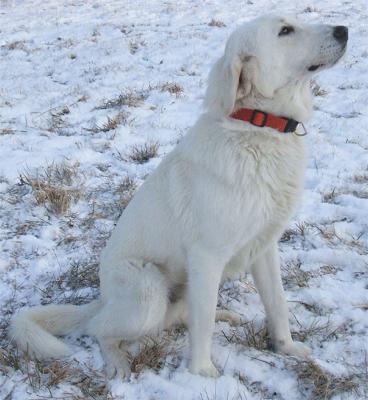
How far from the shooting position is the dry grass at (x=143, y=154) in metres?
4.88

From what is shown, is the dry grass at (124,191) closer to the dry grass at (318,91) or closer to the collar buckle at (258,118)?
the collar buckle at (258,118)

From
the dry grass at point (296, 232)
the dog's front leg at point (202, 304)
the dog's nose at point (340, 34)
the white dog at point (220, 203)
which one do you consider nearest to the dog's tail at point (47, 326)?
the white dog at point (220, 203)

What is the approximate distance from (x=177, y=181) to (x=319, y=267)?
1.23 m

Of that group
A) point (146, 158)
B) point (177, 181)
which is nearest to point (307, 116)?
point (177, 181)

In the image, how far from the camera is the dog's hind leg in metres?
2.66

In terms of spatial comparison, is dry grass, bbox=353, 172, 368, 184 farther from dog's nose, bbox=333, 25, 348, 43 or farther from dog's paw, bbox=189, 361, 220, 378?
dog's paw, bbox=189, 361, 220, 378

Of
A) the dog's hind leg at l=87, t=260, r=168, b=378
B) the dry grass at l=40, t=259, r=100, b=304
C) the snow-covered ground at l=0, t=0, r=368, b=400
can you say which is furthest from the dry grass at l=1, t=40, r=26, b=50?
the dog's hind leg at l=87, t=260, r=168, b=378

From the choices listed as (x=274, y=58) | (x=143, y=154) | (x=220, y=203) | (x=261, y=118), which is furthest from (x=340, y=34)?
(x=143, y=154)

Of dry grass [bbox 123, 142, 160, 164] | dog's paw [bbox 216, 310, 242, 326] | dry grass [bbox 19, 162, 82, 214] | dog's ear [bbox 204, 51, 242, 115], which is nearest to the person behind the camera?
dog's ear [bbox 204, 51, 242, 115]

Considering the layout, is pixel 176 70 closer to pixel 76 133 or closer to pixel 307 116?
pixel 76 133

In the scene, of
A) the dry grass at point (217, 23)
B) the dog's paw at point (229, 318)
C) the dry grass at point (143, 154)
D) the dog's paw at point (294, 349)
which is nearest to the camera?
the dog's paw at point (294, 349)

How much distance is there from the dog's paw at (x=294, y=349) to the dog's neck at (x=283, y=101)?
1173mm

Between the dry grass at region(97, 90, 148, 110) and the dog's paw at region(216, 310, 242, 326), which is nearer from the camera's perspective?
the dog's paw at region(216, 310, 242, 326)

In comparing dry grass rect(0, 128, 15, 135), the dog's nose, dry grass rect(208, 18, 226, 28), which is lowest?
dry grass rect(0, 128, 15, 135)
